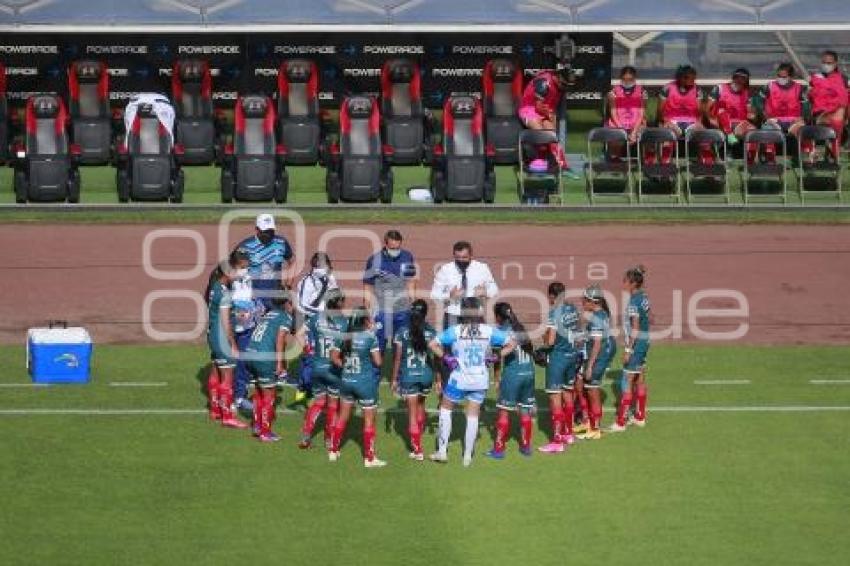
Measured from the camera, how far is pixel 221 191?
104 feet

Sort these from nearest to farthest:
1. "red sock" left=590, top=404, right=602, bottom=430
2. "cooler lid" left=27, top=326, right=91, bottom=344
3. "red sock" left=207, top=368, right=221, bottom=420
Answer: "red sock" left=590, top=404, right=602, bottom=430 → "red sock" left=207, top=368, right=221, bottom=420 → "cooler lid" left=27, top=326, right=91, bottom=344

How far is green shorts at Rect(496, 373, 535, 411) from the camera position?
19828 mm

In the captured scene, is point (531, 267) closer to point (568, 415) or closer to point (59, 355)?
point (568, 415)

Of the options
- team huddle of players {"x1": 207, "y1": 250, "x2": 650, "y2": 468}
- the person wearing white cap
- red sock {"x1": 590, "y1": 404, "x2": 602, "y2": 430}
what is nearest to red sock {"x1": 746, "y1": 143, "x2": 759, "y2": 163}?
team huddle of players {"x1": 207, "y1": 250, "x2": 650, "y2": 468}

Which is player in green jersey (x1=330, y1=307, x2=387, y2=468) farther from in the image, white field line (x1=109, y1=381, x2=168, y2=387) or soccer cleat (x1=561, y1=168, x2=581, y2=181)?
soccer cleat (x1=561, y1=168, x2=581, y2=181)

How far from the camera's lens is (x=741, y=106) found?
3341 cm

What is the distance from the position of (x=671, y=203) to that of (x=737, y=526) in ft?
48.3

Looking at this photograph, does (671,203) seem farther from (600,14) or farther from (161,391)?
(161,391)

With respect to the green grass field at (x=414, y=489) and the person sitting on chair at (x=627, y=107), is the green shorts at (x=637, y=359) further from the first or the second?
the person sitting on chair at (x=627, y=107)

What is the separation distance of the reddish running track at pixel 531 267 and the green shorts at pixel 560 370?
18.4 ft

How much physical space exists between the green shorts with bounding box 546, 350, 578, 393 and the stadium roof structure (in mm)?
13899

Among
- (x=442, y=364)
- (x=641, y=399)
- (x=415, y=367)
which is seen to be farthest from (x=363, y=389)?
(x=641, y=399)

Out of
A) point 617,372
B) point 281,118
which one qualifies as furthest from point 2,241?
point 617,372

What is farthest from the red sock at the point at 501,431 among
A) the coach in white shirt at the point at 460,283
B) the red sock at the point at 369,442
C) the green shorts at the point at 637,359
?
the coach in white shirt at the point at 460,283
